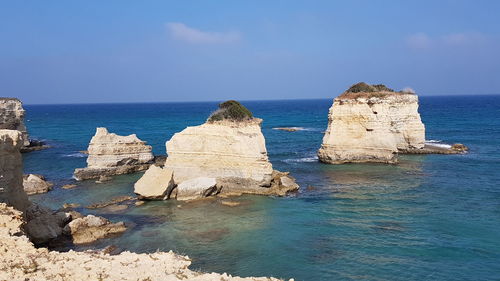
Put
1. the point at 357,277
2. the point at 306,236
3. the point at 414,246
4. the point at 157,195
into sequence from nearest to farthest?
1. the point at 357,277
2. the point at 414,246
3. the point at 306,236
4. the point at 157,195

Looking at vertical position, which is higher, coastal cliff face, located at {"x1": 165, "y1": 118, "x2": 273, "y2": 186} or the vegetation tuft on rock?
the vegetation tuft on rock

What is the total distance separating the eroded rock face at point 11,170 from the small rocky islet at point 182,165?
0.05 m

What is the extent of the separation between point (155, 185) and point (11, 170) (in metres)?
10.9

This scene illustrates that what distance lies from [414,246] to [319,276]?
5.79m

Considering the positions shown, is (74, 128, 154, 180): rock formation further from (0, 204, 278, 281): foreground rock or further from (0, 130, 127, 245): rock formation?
(0, 204, 278, 281): foreground rock

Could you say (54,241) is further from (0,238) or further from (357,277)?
(357,277)

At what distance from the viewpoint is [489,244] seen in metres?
20.2

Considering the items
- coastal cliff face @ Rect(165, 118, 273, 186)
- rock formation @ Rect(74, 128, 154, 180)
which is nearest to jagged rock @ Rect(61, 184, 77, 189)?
rock formation @ Rect(74, 128, 154, 180)

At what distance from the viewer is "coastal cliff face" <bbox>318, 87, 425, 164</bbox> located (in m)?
43.5

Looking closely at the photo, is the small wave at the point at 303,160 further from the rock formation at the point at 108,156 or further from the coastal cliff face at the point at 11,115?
the coastal cliff face at the point at 11,115

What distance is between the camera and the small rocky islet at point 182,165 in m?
14.5

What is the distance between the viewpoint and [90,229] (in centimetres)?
2252

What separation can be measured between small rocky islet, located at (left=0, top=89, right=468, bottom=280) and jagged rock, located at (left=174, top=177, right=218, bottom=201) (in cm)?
7

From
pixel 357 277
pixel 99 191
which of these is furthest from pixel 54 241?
pixel 357 277
